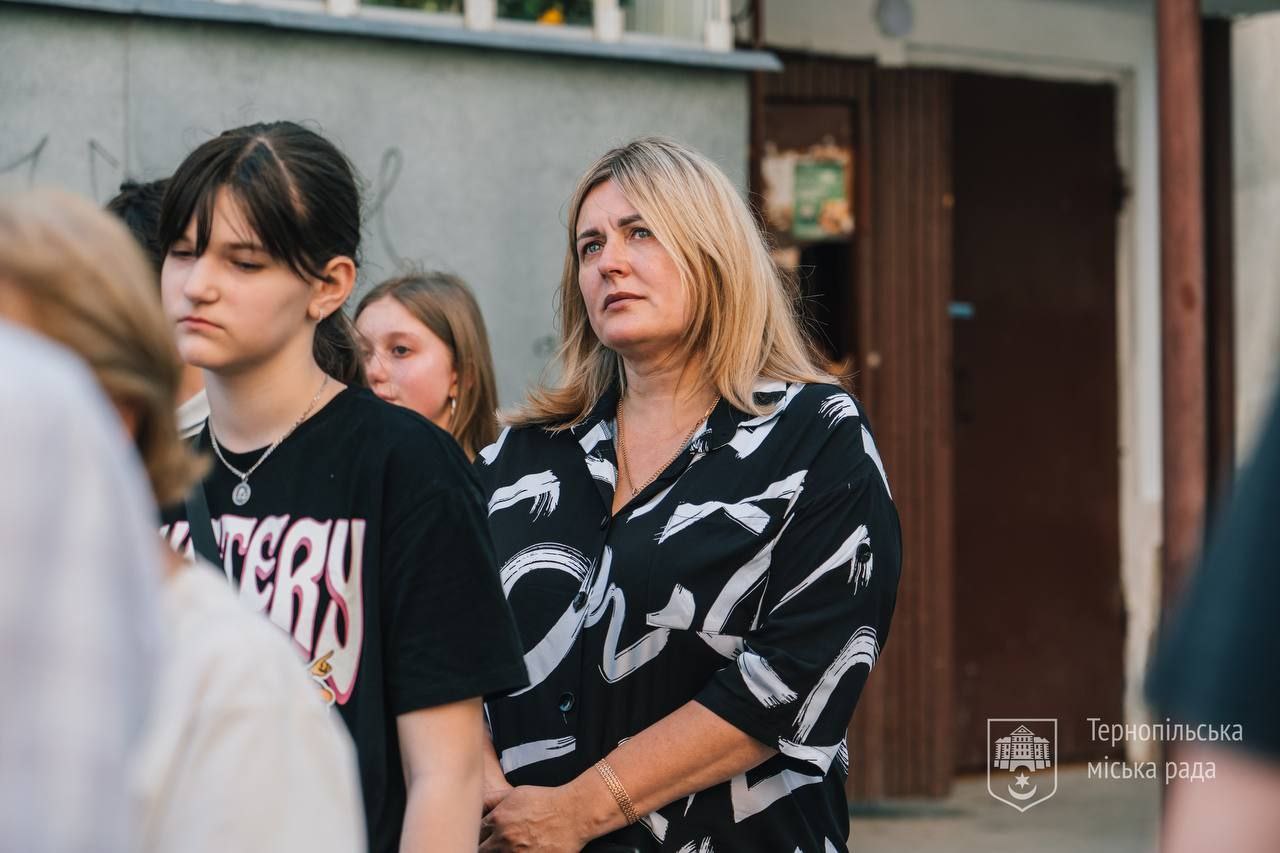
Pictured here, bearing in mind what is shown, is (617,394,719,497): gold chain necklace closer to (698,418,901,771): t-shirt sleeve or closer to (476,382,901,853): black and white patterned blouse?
(476,382,901,853): black and white patterned blouse

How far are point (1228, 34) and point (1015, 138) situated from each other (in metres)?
1.19

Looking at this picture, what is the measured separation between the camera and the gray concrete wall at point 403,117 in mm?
5027

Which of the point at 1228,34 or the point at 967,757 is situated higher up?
the point at 1228,34

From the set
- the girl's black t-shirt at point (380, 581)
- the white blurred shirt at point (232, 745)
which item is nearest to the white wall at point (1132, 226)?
the girl's black t-shirt at point (380, 581)

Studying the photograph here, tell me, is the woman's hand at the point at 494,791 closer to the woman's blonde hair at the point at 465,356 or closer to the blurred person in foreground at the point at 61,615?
the woman's blonde hair at the point at 465,356

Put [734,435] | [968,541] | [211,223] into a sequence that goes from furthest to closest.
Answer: [968,541]
[734,435]
[211,223]

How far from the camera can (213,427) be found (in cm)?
230

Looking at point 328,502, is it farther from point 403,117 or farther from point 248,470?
point 403,117

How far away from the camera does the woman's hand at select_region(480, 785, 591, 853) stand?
9.17 feet

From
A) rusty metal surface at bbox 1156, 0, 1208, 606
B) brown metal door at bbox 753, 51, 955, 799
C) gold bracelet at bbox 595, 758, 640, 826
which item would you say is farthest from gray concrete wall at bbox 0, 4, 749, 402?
gold bracelet at bbox 595, 758, 640, 826

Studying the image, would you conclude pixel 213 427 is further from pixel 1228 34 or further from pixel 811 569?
pixel 1228 34

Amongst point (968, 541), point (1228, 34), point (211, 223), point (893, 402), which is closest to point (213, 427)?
point (211, 223)

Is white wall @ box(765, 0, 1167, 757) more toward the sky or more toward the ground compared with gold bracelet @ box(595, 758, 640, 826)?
more toward the sky

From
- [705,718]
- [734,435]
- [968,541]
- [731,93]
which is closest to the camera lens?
[705,718]
